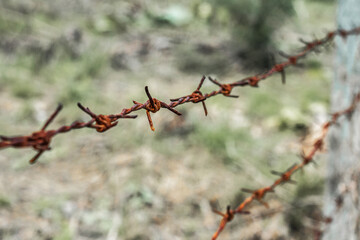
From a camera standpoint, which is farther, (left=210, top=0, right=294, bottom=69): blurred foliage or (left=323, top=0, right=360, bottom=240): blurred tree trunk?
(left=210, top=0, right=294, bottom=69): blurred foliage

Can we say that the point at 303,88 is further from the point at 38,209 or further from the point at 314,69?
the point at 38,209

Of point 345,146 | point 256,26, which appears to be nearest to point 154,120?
point 345,146

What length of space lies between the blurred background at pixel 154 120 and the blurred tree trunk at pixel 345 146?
0.56m

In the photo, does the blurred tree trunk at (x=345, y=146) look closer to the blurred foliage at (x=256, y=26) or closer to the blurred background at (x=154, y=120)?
the blurred background at (x=154, y=120)

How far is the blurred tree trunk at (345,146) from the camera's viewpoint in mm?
1622

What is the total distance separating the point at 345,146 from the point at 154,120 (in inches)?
92.3

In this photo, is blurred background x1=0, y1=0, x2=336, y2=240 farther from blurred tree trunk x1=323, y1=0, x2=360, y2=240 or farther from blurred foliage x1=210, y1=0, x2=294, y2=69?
blurred tree trunk x1=323, y1=0, x2=360, y2=240

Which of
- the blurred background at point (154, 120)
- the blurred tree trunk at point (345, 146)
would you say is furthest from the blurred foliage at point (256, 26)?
the blurred tree trunk at point (345, 146)

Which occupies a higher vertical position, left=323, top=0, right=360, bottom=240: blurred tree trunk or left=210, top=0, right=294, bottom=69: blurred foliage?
left=210, top=0, right=294, bottom=69: blurred foliage

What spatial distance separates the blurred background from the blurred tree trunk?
0.56 metres

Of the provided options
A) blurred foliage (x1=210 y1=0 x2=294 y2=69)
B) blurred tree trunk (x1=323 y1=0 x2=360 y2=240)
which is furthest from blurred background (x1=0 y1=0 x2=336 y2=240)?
blurred tree trunk (x1=323 y1=0 x2=360 y2=240)

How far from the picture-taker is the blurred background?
96.5 inches

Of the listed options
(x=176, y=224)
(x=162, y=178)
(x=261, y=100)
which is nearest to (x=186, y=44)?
(x=261, y=100)

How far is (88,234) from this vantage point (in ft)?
7.48
